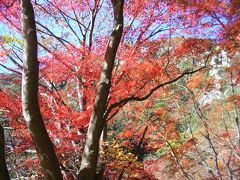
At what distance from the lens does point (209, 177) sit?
20.8 m

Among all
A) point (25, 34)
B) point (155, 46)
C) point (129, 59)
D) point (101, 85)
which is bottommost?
point (101, 85)

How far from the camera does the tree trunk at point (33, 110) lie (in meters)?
3.80

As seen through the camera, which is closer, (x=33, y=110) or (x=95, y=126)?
(x=33, y=110)

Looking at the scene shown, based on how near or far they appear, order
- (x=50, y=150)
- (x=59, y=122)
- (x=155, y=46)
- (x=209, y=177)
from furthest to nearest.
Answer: (x=209, y=177), (x=155, y=46), (x=59, y=122), (x=50, y=150)

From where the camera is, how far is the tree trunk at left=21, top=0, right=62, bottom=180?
150 inches

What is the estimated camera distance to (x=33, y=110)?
3809 millimetres

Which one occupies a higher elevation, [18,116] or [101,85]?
[18,116]

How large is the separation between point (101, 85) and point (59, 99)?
303 inches

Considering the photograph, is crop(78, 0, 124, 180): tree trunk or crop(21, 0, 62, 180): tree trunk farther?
crop(78, 0, 124, 180): tree trunk

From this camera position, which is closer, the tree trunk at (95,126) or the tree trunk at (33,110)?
the tree trunk at (33,110)

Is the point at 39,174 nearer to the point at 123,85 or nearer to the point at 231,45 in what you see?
the point at 123,85

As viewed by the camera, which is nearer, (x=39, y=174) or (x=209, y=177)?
(x=39, y=174)

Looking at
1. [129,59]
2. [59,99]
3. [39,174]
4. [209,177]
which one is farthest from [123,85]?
[209,177]

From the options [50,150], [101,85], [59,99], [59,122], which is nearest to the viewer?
[50,150]
